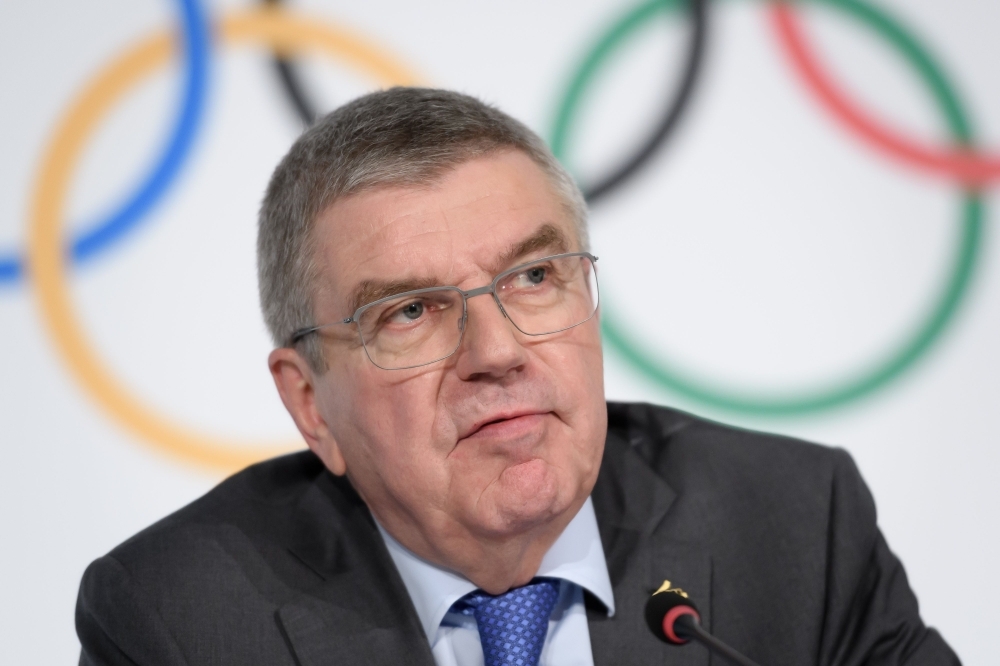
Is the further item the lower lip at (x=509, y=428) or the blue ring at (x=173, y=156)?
the blue ring at (x=173, y=156)

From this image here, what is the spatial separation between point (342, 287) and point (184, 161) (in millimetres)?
1917

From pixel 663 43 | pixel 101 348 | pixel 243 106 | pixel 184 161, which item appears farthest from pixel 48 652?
pixel 663 43

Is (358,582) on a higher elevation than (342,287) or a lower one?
lower

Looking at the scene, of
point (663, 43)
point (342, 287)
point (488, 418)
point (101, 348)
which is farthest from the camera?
point (663, 43)

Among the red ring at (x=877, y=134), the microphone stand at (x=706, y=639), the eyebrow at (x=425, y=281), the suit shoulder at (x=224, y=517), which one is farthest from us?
the red ring at (x=877, y=134)

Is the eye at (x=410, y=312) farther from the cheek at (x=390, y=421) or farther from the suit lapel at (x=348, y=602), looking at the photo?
the suit lapel at (x=348, y=602)

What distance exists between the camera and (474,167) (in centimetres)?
187

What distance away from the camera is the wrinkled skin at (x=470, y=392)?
68.3 inches

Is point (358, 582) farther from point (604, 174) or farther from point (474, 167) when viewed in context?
point (604, 174)

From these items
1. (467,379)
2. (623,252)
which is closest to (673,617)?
(467,379)

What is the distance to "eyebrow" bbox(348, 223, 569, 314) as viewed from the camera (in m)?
1.79

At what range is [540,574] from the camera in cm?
196

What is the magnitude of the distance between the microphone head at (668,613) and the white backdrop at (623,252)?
1911 mm

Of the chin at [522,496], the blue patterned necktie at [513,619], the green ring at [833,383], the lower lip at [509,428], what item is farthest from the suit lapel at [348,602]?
the green ring at [833,383]
